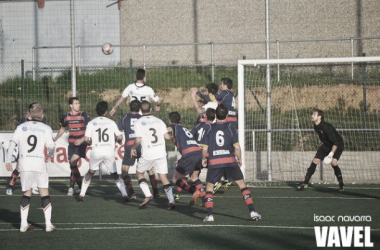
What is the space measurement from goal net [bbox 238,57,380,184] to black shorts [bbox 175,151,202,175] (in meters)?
3.39

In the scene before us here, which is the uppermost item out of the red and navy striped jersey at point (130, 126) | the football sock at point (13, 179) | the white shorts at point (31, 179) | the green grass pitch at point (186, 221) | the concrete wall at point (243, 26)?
the concrete wall at point (243, 26)

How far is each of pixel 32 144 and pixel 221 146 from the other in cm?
283

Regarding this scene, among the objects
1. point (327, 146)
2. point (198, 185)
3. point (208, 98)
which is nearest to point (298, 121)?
point (327, 146)

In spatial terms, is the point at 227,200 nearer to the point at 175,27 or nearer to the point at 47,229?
the point at 47,229

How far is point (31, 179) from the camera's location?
11312mm

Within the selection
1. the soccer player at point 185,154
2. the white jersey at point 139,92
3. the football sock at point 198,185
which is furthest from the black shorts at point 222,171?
the white jersey at point 139,92

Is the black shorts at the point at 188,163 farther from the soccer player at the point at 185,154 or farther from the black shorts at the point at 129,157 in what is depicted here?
the black shorts at the point at 129,157

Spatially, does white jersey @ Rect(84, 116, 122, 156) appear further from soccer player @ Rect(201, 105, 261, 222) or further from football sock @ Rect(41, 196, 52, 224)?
football sock @ Rect(41, 196, 52, 224)

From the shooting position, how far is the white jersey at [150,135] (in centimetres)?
1335

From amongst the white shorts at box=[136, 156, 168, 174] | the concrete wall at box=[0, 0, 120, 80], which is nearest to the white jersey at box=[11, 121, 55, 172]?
the white shorts at box=[136, 156, 168, 174]

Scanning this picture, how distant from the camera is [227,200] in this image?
14898mm

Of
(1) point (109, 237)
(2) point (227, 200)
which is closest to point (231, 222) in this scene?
(1) point (109, 237)

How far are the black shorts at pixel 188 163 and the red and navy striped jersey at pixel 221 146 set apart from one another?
7.36ft

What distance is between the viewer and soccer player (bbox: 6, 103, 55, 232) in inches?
443
